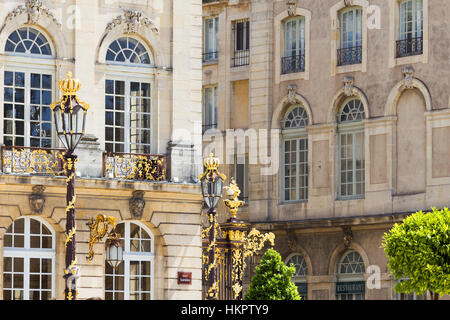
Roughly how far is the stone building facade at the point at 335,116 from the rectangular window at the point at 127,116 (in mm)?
12599

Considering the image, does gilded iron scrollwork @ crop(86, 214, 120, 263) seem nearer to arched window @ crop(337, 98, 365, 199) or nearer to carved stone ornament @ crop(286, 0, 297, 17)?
arched window @ crop(337, 98, 365, 199)

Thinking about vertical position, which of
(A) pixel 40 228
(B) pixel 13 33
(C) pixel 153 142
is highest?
(B) pixel 13 33

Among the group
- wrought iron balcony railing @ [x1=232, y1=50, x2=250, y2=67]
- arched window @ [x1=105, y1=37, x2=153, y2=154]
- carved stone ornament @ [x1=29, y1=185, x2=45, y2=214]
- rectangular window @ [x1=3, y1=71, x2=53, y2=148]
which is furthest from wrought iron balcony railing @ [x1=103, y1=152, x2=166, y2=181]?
wrought iron balcony railing @ [x1=232, y1=50, x2=250, y2=67]

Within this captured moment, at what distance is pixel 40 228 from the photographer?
3062 cm

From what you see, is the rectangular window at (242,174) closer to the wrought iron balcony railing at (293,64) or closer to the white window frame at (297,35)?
the wrought iron balcony railing at (293,64)

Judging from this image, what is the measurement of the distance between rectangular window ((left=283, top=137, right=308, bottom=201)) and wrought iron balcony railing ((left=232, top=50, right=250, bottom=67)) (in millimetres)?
3272

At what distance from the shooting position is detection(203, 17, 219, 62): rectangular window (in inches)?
1927

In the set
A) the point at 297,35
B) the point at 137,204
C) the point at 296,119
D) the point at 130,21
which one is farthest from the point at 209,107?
the point at 137,204

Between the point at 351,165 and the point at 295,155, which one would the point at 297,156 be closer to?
the point at 295,155

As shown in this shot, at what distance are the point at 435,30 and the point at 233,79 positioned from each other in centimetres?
821

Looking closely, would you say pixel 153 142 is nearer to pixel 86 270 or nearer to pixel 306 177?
pixel 86 270

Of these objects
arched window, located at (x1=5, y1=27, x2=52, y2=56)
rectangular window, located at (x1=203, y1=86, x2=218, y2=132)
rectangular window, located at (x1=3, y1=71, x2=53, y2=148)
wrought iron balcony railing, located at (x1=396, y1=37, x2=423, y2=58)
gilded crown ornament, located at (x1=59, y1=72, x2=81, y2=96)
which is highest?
wrought iron balcony railing, located at (x1=396, y1=37, x2=423, y2=58)

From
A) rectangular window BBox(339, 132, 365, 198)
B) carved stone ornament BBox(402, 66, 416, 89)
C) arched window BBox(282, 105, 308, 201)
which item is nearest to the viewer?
carved stone ornament BBox(402, 66, 416, 89)
